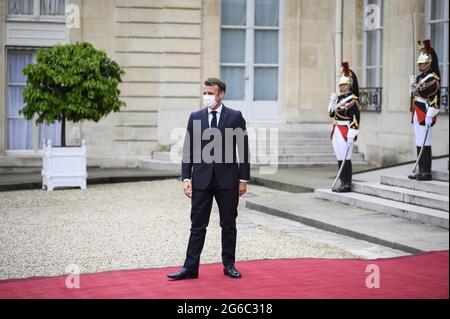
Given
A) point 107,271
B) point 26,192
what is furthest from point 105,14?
point 107,271

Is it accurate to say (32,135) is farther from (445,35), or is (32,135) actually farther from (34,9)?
(445,35)

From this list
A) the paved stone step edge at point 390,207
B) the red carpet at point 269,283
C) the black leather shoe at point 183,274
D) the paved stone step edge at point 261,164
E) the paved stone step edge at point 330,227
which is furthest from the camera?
the paved stone step edge at point 261,164

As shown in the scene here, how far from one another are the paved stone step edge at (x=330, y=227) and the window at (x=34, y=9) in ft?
26.5

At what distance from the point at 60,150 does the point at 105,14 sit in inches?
188

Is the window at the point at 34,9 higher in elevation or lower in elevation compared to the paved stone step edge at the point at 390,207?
higher

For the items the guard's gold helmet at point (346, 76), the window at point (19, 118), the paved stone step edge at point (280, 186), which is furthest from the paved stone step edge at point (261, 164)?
the guard's gold helmet at point (346, 76)

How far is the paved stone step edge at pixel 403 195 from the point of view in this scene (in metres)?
12.5

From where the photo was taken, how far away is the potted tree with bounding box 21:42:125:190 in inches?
669

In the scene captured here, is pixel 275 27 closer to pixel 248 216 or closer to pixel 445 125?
pixel 445 125

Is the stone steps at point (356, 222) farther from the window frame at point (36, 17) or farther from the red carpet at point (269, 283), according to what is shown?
the window frame at point (36, 17)

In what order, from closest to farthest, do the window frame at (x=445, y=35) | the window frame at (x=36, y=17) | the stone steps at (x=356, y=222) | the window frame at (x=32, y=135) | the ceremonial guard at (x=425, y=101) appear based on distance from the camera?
the stone steps at (x=356, y=222)
the ceremonial guard at (x=425, y=101)
the window frame at (x=445, y=35)
the window frame at (x=36, y=17)
the window frame at (x=32, y=135)

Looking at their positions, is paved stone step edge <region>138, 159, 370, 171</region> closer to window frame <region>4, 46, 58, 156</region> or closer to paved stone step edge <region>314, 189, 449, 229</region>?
window frame <region>4, 46, 58, 156</region>

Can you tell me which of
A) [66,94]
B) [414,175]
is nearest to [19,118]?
[66,94]

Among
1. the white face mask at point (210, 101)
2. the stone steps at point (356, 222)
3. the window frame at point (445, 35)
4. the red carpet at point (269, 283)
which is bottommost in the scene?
the red carpet at point (269, 283)
